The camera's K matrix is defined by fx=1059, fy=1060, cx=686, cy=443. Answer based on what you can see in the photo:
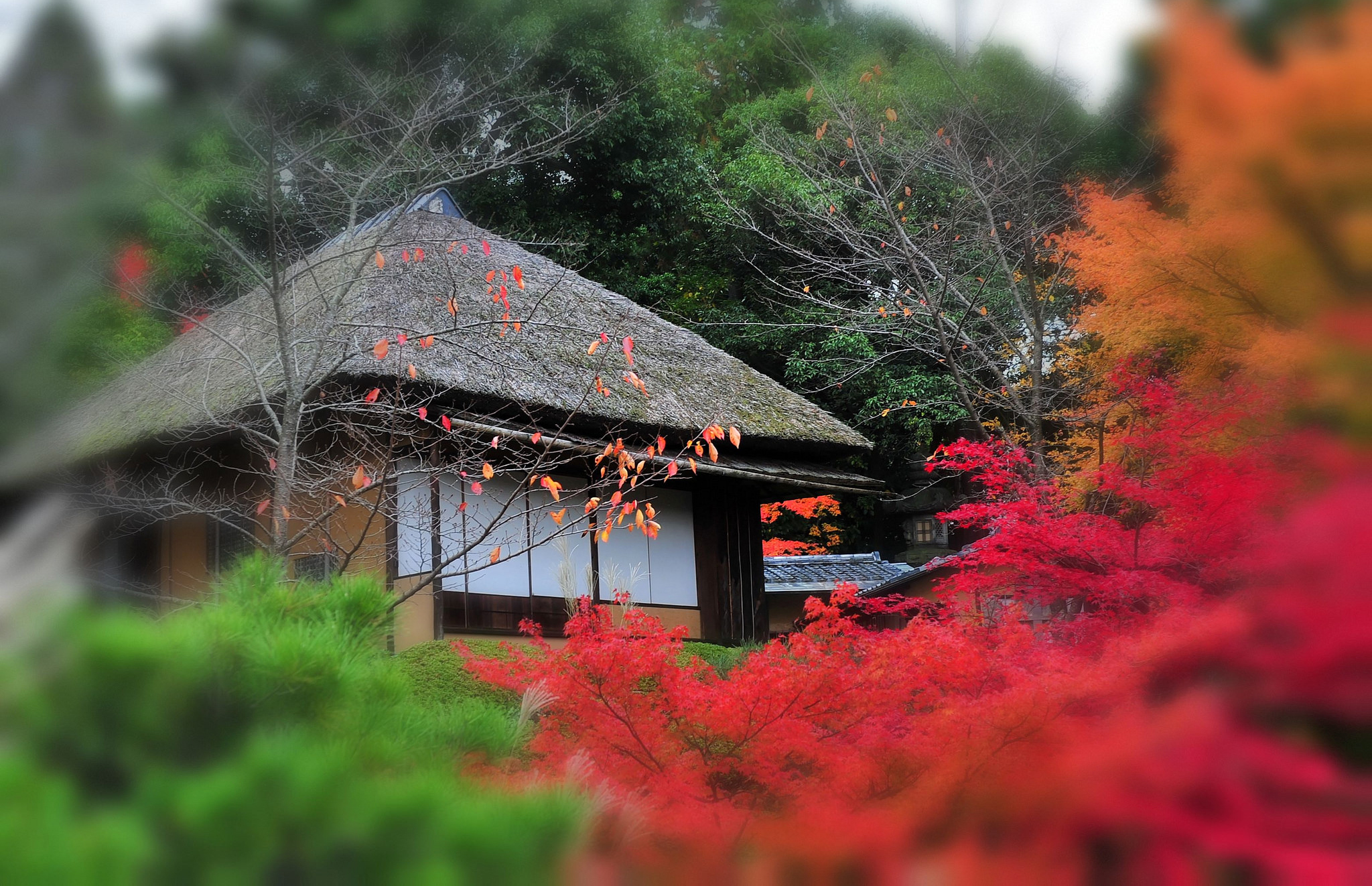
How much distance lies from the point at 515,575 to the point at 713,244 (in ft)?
29.4

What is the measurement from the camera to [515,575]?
25.2 ft

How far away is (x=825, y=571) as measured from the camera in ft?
50.5

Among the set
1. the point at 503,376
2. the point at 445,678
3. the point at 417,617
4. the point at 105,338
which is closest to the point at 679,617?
the point at 417,617

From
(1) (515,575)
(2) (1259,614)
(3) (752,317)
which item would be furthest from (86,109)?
(3) (752,317)

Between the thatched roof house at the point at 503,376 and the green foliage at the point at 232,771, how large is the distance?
363 centimetres

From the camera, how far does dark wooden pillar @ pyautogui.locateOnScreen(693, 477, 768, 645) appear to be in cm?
905

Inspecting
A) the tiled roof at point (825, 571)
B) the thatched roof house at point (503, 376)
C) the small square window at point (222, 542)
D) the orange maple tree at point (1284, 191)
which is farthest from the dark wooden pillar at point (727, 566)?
the tiled roof at point (825, 571)

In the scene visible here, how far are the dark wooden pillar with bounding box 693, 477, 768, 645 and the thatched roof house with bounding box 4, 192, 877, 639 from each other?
0.01 metres

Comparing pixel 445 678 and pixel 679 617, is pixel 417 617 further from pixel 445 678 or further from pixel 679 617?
pixel 679 617

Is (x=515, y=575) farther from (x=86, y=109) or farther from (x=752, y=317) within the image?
(x=752, y=317)

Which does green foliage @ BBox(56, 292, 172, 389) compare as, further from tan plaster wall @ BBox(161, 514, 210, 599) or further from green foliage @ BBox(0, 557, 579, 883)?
green foliage @ BBox(0, 557, 579, 883)

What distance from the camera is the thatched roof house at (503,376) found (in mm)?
7000

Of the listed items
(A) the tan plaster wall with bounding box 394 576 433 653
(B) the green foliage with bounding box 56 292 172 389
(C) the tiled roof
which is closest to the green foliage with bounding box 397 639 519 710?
(A) the tan plaster wall with bounding box 394 576 433 653

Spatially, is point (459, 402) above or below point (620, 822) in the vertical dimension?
above
